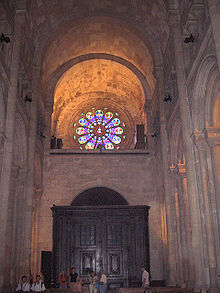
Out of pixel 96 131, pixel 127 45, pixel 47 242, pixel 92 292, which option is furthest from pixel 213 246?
pixel 96 131

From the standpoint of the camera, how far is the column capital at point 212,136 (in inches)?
465

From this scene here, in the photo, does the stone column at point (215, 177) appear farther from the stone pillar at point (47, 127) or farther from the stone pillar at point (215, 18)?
the stone pillar at point (47, 127)

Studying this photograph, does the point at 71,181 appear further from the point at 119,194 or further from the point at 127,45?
the point at 127,45

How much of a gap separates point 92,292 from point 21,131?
7.36 m

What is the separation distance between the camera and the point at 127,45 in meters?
22.2

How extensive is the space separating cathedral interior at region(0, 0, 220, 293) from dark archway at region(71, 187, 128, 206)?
6 centimetres

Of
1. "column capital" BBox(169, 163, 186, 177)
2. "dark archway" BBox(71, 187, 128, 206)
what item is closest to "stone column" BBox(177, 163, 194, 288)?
"column capital" BBox(169, 163, 186, 177)

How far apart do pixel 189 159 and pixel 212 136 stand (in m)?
1.12

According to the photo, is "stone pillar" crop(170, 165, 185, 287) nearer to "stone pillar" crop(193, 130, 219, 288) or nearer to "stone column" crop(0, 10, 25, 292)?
"stone pillar" crop(193, 130, 219, 288)

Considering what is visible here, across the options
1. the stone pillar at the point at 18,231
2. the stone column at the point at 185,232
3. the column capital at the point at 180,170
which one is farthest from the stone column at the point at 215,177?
the stone pillar at the point at 18,231

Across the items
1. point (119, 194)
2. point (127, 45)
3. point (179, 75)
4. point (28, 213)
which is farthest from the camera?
point (127, 45)

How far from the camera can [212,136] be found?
11.8 metres

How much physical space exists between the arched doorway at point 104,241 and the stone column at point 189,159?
644cm

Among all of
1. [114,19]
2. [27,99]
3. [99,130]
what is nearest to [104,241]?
[27,99]
